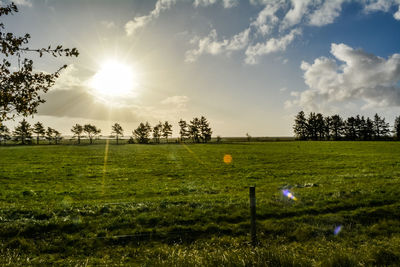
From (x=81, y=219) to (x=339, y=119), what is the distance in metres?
181

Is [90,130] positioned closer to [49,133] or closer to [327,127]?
[49,133]

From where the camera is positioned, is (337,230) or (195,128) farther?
(195,128)

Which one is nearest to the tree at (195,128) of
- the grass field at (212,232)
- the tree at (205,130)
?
the tree at (205,130)

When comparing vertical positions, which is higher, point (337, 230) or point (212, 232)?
point (337, 230)

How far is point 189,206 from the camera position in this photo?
12.7 meters

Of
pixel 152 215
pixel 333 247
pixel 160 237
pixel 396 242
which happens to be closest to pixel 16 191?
pixel 152 215

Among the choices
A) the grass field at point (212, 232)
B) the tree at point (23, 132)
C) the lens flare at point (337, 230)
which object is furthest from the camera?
the tree at point (23, 132)

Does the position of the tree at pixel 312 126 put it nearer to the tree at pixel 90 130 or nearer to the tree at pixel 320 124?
the tree at pixel 320 124

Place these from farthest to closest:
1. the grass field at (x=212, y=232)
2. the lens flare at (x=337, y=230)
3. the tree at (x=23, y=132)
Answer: the tree at (x=23, y=132)
the lens flare at (x=337, y=230)
the grass field at (x=212, y=232)

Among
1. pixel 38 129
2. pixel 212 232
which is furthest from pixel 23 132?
pixel 212 232

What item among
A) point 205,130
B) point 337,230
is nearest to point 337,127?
point 205,130

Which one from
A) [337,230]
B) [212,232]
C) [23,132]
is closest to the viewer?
[337,230]

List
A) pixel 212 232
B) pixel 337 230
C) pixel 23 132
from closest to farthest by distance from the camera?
pixel 337 230 < pixel 212 232 < pixel 23 132

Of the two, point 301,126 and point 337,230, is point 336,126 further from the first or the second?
point 337,230
